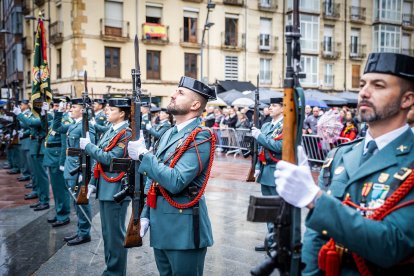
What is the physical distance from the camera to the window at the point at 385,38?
35344mm

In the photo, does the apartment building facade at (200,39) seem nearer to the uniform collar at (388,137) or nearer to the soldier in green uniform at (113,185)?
the soldier in green uniform at (113,185)

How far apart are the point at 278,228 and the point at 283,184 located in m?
0.28

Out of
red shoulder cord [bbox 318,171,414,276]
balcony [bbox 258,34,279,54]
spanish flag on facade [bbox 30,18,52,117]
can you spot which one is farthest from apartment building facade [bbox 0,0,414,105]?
red shoulder cord [bbox 318,171,414,276]

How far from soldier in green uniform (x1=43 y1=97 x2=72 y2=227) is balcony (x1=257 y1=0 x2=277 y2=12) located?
2536cm

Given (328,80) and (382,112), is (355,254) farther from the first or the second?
(328,80)

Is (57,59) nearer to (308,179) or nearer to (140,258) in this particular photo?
(140,258)

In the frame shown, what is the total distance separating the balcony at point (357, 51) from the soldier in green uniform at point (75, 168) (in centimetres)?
3111

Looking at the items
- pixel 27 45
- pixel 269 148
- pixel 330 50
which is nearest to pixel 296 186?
pixel 269 148

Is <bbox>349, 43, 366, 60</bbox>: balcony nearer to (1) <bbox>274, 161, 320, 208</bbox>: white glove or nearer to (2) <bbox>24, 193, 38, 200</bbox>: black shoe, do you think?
(2) <bbox>24, 193, 38, 200</bbox>: black shoe

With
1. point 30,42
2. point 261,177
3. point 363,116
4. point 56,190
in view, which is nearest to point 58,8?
point 30,42

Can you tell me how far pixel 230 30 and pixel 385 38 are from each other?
14446 mm

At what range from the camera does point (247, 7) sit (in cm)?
3053

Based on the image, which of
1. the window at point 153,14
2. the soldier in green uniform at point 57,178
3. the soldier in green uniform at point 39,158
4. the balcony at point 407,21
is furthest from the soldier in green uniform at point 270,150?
the balcony at point 407,21

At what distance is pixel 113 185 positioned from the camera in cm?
477
